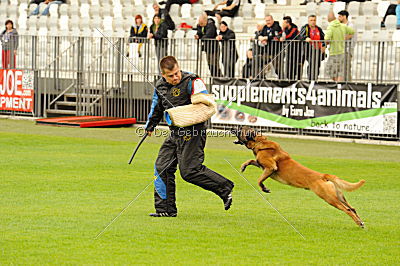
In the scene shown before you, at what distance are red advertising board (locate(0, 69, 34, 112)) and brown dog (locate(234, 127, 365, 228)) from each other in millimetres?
16156

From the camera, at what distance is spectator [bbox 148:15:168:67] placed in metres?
22.8

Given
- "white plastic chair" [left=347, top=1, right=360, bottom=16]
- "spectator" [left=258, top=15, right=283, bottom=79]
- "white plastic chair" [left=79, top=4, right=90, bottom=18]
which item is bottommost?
"spectator" [left=258, top=15, right=283, bottom=79]

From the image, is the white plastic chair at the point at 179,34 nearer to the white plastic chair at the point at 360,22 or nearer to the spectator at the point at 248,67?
the spectator at the point at 248,67

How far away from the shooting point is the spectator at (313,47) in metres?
20.5

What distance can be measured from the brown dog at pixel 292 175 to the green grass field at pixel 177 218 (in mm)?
400

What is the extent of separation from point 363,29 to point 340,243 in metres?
15.5

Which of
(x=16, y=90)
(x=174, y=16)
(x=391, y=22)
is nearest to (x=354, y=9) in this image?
(x=391, y=22)

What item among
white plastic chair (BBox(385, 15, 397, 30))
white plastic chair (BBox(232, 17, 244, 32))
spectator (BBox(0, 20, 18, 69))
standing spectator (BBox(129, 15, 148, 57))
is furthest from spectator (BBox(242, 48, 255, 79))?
spectator (BBox(0, 20, 18, 69))

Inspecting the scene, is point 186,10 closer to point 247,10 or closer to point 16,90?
point 247,10

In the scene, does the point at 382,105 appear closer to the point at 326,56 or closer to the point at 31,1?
the point at 326,56

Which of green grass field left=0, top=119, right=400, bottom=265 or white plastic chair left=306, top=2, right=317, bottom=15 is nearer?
green grass field left=0, top=119, right=400, bottom=265

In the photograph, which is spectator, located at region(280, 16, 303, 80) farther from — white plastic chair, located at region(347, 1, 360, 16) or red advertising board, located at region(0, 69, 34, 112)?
red advertising board, located at region(0, 69, 34, 112)

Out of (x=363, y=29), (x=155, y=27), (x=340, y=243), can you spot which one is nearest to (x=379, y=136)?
(x=363, y=29)

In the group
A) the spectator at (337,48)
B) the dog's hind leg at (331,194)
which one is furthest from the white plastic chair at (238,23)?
the dog's hind leg at (331,194)
